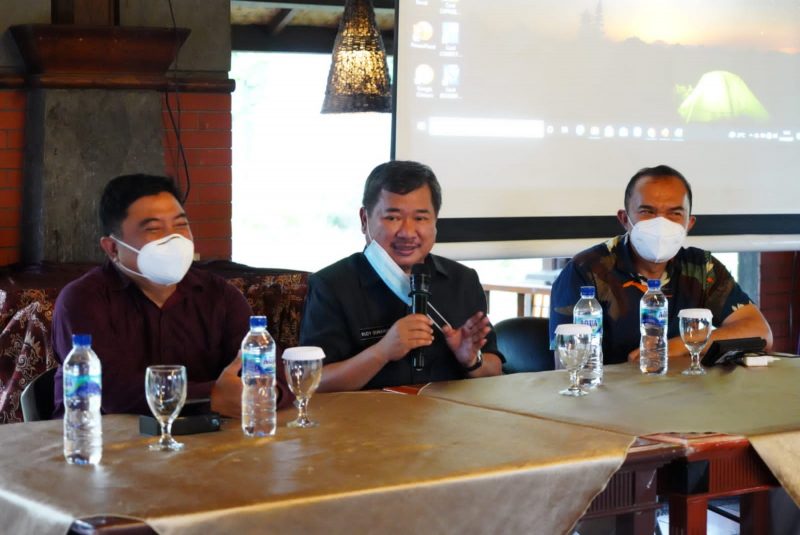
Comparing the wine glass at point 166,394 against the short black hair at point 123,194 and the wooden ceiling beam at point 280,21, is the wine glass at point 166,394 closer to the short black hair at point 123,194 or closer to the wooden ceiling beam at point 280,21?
the short black hair at point 123,194

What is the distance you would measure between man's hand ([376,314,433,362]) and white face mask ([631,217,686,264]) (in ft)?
2.87

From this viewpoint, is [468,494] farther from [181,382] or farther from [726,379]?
[726,379]

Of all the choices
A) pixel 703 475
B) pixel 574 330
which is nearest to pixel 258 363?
pixel 574 330

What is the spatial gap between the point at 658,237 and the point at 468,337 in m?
0.75

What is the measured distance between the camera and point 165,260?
251cm

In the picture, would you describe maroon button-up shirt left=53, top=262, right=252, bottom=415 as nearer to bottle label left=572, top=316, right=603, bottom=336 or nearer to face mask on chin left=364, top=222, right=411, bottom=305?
face mask on chin left=364, top=222, right=411, bottom=305

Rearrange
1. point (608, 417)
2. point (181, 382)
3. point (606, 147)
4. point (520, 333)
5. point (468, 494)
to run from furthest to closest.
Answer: point (606, 147) < point (520, 333) < point (608, 417) < point (181, 382) < point (468, 494)

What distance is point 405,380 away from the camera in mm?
2934

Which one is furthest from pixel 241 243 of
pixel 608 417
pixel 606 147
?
pixel 608 417

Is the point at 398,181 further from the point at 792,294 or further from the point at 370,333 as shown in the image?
the point at 792,294

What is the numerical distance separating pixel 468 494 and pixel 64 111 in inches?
105

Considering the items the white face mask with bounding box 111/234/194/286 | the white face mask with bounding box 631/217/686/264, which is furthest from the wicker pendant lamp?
the white face mask with bounding box 111/234/194/286

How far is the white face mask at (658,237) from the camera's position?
3273 millimetres

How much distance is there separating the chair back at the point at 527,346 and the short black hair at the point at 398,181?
77 cm
